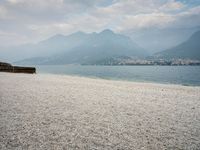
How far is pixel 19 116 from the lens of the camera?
380 inches

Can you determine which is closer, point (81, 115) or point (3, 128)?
point (3, 128)

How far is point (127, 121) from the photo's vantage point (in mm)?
9297

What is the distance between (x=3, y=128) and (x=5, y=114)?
2174 mm

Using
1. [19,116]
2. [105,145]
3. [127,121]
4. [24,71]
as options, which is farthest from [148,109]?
[24,71]

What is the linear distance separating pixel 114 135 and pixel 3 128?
421 cm

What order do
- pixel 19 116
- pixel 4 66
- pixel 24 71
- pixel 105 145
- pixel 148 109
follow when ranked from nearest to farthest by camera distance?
pixel 105 145 < pixel 19 116 < pixel 148 109 < pixel 24 71 < pixel 4 66

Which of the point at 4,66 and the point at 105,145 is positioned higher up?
the point at 4,66

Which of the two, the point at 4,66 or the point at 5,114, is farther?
the point at 4,66

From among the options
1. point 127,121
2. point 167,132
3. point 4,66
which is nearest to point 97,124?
point 127,121

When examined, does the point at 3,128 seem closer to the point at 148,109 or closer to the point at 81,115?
the point at 81,115

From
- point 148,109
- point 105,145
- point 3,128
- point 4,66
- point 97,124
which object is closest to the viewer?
point 105,145

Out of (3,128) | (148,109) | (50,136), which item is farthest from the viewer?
(148,109)

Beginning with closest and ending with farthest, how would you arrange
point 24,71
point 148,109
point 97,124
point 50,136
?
point 50,136
point 97,124
point 148,109
point 24,71

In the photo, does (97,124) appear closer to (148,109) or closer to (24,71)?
(148,109)
